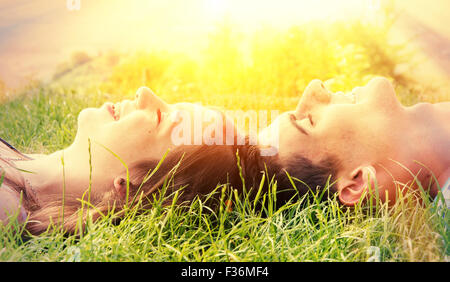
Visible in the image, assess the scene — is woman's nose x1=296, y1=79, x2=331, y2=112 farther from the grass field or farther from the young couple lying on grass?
the grass field

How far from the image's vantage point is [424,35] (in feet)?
4.56

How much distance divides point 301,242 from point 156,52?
844mm

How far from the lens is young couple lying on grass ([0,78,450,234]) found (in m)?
1.19

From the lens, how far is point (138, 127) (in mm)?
1209

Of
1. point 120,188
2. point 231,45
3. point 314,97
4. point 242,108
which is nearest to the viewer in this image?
point 120,188

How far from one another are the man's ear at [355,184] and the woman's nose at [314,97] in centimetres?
24

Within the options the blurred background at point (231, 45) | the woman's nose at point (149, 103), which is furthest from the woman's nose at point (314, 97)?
the woman's nose at point (149, 103)

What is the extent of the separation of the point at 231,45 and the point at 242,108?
24 cm

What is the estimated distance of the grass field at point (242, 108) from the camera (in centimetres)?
100

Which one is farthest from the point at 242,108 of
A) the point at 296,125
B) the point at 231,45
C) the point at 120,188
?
the point at 120,188

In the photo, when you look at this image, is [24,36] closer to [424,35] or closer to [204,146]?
[204,146]

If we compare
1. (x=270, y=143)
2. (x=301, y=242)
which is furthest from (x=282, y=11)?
(x=301, y=242)

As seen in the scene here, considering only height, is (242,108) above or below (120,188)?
Answer: above

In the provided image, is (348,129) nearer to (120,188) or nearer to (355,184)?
(355,184)
